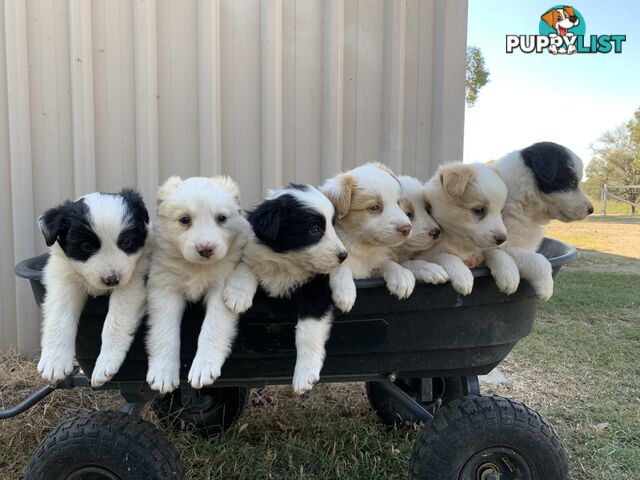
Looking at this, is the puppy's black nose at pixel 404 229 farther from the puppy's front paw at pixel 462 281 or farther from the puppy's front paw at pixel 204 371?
the puppy's front paw at pixel 204 371

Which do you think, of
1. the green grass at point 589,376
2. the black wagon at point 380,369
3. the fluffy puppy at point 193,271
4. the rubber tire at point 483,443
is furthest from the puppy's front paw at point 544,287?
the green grass at point 589,376

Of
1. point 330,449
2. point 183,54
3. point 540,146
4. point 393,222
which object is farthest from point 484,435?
point 183,54

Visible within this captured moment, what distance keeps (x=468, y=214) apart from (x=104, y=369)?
152 cm

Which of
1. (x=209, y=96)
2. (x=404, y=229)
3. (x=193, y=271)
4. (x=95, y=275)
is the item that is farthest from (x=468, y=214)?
(x=209, y=96)

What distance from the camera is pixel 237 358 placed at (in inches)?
72.1

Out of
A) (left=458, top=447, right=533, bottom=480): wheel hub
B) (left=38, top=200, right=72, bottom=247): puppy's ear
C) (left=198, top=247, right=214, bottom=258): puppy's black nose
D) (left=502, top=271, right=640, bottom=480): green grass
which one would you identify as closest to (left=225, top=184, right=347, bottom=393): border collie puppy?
(left=198, top=247, right=214, bottom=258): puppy's black nose

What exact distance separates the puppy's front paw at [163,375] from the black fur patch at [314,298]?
48cm

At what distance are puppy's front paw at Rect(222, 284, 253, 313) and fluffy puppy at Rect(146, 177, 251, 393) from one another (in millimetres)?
33

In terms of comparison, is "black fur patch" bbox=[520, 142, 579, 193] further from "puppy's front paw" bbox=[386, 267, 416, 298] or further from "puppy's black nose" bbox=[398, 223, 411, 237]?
"puppy's front paw" bbox=[386, 267, 416, 298]

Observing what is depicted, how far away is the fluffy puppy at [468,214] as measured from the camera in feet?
6.50

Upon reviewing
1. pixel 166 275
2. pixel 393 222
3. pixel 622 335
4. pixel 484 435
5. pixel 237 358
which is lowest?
pixel 622 335

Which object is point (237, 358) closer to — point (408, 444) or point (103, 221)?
point (103, 221)

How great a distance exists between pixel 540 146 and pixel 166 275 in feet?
5.53

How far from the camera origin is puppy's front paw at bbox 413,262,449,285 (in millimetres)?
1782
